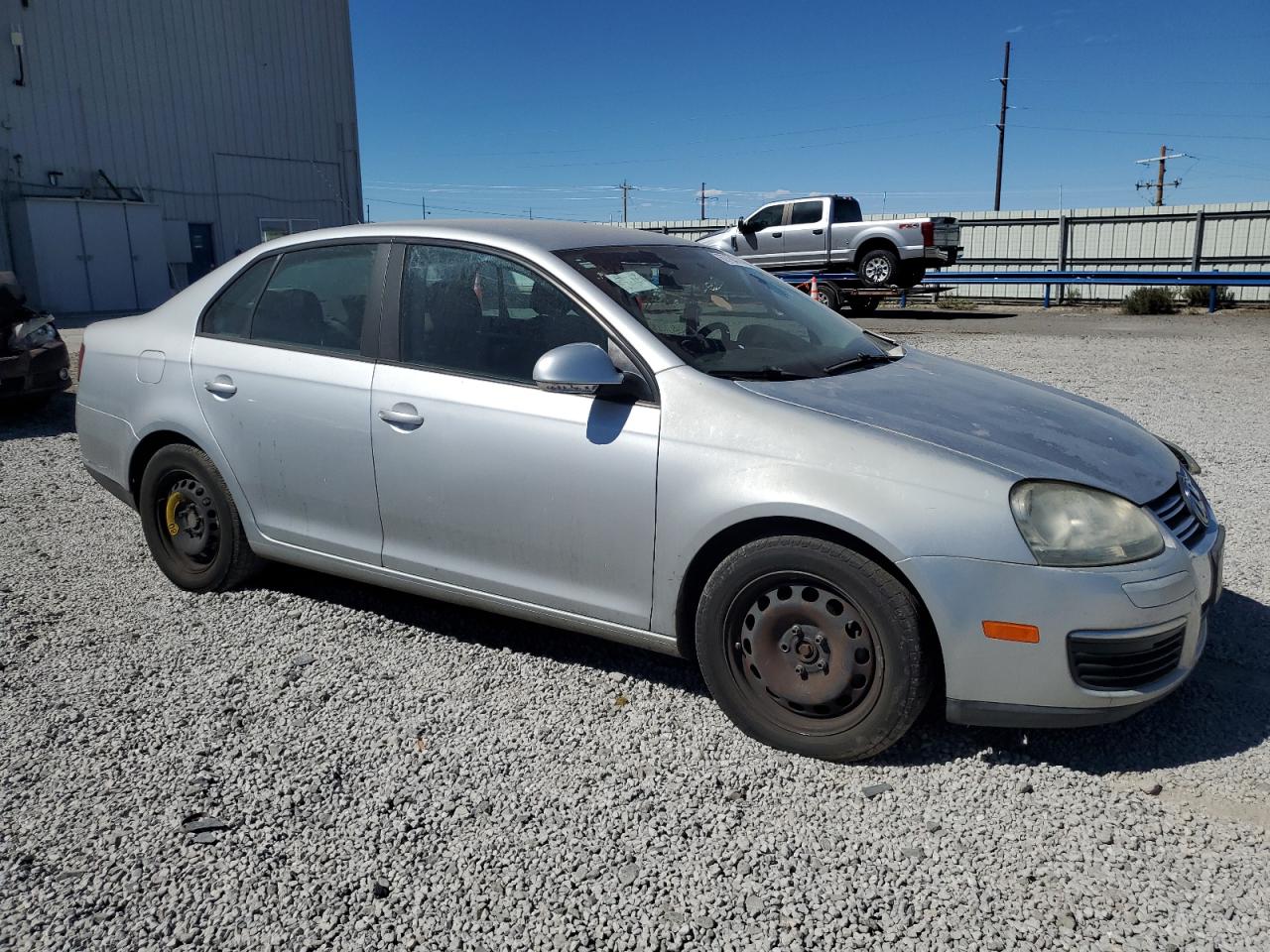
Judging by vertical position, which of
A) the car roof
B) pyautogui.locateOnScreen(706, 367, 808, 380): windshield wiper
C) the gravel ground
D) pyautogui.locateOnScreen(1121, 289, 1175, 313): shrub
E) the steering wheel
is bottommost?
pyautogui.locateOnScreen(1121, 289, 1175, 313): shrub

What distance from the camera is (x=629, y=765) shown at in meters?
3.04

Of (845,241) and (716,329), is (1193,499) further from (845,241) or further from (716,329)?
(845,241)

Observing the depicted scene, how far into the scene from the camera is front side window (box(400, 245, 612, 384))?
348cm

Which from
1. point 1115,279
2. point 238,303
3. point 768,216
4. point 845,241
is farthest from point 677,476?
point 1115,279

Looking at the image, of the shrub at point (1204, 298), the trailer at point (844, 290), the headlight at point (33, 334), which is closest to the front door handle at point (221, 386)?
the headlight at point (33, 334)

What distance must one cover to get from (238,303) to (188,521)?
3.23 ft

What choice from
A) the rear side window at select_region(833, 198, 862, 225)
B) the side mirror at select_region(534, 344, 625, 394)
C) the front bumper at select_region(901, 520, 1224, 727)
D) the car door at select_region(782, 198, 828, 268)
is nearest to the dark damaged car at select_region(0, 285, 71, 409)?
the side mirror at select_region(534, 344, 625, 394)

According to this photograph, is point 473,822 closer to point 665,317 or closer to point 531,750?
point 531,750

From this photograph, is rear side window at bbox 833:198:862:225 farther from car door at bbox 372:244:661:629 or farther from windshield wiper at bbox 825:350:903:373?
car door at bbox 372:244:661:629

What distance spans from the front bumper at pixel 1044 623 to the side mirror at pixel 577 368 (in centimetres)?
109

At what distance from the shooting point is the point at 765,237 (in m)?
21.8

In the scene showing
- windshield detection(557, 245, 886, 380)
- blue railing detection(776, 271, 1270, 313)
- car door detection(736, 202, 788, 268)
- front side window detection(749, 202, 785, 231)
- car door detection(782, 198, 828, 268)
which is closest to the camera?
windshield detection(557, 245, 886, 380)

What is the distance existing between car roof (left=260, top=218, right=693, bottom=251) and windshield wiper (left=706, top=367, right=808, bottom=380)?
2.76 feet

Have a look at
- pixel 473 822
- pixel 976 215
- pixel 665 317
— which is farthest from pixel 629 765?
pixel 976 215
